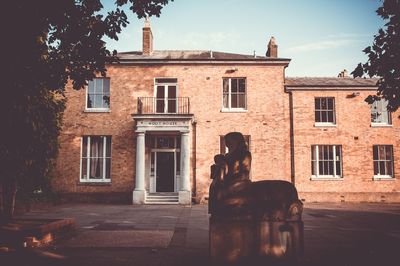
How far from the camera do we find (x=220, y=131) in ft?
64.6

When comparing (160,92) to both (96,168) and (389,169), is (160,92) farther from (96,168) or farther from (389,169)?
(389,169)

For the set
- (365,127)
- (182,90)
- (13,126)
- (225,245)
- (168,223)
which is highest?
(182,90)

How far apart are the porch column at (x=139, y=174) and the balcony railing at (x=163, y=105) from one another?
6.69 feet

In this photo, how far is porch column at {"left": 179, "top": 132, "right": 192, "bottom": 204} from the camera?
59.1 feet

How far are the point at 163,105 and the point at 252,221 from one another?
15.5 meters

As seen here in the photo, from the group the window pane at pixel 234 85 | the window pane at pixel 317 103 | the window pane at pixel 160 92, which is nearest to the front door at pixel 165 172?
the window pane at pixel 160 92

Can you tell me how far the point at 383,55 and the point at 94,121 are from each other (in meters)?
15.6

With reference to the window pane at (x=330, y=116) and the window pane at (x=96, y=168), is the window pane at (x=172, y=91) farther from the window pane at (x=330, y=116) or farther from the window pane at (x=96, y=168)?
the window pane at (x=330, y=116)

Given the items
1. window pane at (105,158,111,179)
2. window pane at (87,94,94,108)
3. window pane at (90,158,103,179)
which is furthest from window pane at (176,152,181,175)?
window pane at (87,94,94,108)

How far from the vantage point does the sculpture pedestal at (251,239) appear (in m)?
5.07

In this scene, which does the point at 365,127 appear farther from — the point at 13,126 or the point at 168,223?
the point at 13,126

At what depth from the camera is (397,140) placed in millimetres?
20469

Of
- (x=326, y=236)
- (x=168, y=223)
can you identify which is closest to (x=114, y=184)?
(x=168, y=223)

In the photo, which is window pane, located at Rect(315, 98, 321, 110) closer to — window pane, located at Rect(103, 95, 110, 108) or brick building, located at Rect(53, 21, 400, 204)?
brick building, located at Rect(53, 21, 400, 204)
